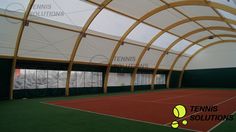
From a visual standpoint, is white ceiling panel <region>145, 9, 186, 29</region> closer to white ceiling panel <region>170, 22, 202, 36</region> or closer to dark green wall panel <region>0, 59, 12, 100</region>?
white ceiling panel <region>170, 22, 202, 36</region>

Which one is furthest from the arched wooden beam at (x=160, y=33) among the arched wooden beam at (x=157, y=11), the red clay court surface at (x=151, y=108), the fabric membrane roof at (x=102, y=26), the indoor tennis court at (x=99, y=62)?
the red clay court surface at (x=151, y=108)

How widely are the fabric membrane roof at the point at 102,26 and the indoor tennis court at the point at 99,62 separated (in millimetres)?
84

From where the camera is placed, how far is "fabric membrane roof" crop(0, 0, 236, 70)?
17367 mm

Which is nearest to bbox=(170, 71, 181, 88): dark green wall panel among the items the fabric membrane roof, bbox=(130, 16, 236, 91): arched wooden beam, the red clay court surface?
the fabric membrane roof

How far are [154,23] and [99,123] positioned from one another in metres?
17.7

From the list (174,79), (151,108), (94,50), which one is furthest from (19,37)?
(174,79)

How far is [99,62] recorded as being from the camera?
25469 mm

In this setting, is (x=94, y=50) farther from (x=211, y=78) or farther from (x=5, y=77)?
(x=211, y=78)

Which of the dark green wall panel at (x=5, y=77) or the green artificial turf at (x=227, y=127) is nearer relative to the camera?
the green artificial turf at (x=227, y=127)

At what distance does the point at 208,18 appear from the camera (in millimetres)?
23922

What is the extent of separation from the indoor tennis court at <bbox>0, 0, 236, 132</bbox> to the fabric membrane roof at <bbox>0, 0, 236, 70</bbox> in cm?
8

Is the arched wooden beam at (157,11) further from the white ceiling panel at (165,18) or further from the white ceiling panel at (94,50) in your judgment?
the white ceiling panel at (165,18)

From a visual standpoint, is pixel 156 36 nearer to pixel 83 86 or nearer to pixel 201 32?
pixel 201 32

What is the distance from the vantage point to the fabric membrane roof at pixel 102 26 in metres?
17.4
